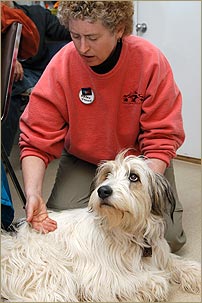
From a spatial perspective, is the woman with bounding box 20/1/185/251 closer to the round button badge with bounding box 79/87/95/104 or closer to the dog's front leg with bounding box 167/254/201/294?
the round button badge with bounding box 79/87/95/104

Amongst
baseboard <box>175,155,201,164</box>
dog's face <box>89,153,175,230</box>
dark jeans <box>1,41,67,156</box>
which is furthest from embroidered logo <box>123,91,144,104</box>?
baseboard <box>175,155,201,164</box>

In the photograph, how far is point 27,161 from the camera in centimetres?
187

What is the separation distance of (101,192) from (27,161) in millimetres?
490

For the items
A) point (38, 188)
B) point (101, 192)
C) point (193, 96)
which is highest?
point (101, 192)

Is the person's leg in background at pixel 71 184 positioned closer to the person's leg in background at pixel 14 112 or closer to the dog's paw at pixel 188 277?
the dog's paw at pixel 188 277

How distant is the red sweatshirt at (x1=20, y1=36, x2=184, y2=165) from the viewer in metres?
1.91

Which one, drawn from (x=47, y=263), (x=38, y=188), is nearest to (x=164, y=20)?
(x=38, y=188)

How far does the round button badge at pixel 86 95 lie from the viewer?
1.92m

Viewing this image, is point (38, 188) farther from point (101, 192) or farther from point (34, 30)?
point (34, 30)

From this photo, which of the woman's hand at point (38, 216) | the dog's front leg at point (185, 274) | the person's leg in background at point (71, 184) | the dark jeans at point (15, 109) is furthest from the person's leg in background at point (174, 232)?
the dark jeans at point (15, 109)

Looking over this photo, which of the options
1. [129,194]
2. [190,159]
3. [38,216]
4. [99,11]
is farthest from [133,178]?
[190,159]

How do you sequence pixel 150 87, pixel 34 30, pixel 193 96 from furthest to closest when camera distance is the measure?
pixel 193 96, pixel 34 30, pixel 150 87

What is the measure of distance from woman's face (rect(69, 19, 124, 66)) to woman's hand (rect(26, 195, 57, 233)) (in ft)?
1.85

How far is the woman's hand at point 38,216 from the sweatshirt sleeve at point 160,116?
0.47 meters
